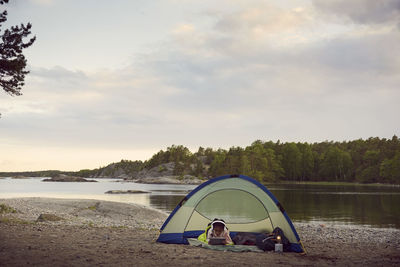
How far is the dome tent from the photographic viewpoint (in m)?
13.5

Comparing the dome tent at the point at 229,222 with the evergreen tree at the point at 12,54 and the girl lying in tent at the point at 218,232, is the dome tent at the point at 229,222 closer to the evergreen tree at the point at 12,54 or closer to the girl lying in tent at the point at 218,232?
the girl lying in tent at the point at 218,232

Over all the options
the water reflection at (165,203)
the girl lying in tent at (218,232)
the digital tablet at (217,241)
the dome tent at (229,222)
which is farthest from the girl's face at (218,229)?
the water reflection at (165,203)

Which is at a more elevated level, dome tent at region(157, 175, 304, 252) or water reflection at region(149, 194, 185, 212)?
dome tent at region(157, 175, 304, 252)

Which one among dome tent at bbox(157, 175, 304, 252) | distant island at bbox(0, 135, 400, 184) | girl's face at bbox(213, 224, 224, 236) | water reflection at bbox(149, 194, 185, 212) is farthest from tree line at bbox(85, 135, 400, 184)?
girl's face at bbox(213, 224, 224, 236)

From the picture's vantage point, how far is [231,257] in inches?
420

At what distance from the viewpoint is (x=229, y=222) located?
15398 millimetres

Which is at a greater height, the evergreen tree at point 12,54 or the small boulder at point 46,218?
the evergreen tree at point 12,54

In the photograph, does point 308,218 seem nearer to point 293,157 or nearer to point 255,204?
point 255,204

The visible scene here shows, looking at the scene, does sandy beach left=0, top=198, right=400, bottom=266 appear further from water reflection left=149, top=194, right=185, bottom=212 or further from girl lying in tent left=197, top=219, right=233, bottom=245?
water reflection left=149, top=194, right=185, bottom=212

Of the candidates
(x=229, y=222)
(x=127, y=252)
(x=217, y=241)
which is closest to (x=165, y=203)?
(x=229, y=222)

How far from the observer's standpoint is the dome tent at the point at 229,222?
44.4 ft

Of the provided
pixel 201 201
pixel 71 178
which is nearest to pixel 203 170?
pixel 71 178

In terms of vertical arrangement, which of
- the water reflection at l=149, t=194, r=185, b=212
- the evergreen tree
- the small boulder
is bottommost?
the water reflection at l=149, t=194, r=185, b=212

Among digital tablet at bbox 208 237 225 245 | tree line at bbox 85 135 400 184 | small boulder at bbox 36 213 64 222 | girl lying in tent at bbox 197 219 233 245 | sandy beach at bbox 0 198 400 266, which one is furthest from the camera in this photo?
tree line at bbox 85 135 400 184
